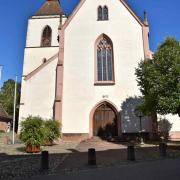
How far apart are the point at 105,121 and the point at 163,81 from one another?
10.4 meters

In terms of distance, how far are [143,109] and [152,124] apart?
6217 millimetres

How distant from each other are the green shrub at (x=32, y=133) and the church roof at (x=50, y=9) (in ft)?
101

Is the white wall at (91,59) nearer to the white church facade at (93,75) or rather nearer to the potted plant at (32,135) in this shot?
the white church facade at (93,75)

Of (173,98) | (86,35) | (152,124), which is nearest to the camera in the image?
(173,98)

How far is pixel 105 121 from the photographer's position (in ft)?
85.7

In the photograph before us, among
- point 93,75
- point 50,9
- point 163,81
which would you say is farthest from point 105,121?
point 50,9

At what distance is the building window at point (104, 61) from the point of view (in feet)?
87.5

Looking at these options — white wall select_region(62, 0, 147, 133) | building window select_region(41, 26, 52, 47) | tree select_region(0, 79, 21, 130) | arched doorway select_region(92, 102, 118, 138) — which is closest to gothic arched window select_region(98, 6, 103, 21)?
white wall select_region(62, 0, 147, 133)

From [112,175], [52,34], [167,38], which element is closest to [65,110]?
[167,38]

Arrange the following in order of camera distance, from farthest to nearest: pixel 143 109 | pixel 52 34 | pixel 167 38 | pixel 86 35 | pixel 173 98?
pixel 52 34 < pixel 86 35 < pixel 167 38 < pixel 143 109 < pixel 173 98

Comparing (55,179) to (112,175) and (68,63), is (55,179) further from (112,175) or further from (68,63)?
(68,63)

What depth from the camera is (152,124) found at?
80.4 ft

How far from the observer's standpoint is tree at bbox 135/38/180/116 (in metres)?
16.7

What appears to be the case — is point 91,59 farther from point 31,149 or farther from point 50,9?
point 50,9
